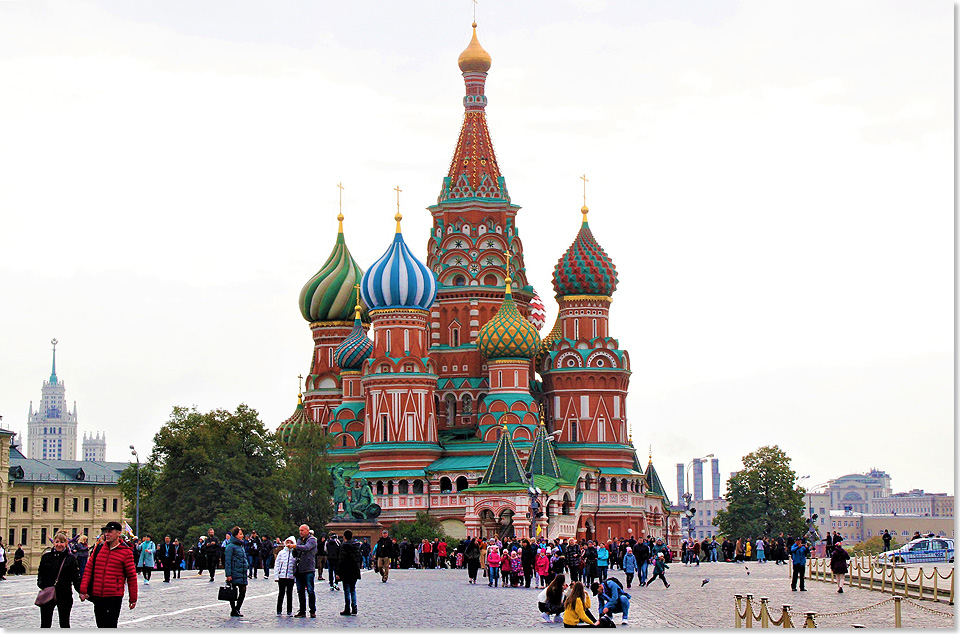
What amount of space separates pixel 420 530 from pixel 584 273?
17.8 metres

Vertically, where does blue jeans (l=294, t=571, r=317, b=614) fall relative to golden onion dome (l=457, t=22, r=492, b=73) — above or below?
below

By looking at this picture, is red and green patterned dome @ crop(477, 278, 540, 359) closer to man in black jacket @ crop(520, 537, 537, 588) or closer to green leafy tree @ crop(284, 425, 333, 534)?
green leafy tree @ crop(284, 425, 333, 534)

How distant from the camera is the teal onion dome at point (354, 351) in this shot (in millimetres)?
77750

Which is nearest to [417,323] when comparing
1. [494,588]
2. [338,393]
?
[338,393]

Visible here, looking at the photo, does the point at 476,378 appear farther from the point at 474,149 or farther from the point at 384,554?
the point at 384,554

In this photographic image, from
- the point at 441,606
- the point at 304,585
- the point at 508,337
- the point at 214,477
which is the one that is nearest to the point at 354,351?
the point at 508,337

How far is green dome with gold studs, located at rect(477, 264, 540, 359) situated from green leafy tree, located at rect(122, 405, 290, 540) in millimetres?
12134

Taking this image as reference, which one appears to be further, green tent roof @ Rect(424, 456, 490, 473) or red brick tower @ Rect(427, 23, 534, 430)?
red brick tower @ Rect(427, 23, 534, 430)

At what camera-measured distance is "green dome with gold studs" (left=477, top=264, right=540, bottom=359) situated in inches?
2901

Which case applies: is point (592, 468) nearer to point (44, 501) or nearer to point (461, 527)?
point (461, 527)

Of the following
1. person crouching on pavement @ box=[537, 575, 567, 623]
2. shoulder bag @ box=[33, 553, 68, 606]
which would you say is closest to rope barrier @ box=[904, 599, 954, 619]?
person crouching on pavement @ box=[537, 575, 567, 623]

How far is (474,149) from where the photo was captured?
80938 mm

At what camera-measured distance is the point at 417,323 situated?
241 ft

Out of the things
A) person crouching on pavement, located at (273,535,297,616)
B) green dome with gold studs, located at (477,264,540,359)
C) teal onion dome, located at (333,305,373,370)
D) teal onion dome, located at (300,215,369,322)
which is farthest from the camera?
teal onion dome, located at (300,215,369,322)
